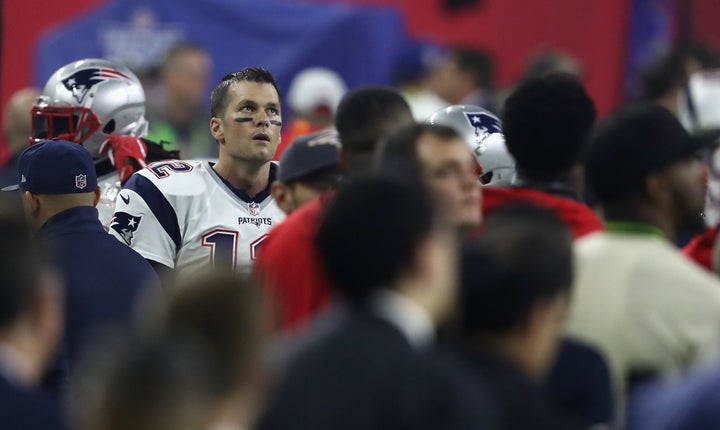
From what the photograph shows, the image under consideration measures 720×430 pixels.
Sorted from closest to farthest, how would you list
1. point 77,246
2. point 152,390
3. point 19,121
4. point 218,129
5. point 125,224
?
point 152,390, point 77,246, point 125,224, point 218,129, point 19,121

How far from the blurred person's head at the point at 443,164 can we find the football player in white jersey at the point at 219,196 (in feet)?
6.82

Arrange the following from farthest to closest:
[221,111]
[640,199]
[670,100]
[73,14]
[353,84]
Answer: [73,14] < [353,84] < [670,100] < [221,111] < [640,199]

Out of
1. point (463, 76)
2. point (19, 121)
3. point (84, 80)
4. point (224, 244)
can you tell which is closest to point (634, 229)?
point (224, 244)

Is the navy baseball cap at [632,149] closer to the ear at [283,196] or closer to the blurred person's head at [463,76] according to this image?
the ear at [283,196]

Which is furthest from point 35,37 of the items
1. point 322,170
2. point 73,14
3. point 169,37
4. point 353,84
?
point 322,170

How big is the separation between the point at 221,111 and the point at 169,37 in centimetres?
641

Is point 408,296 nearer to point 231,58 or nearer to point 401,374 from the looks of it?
point 401,374

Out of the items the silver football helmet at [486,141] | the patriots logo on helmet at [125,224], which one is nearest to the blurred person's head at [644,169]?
the silver football helmet at [486,141]

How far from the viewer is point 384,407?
3.27 meters

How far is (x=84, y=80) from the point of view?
24.6ft

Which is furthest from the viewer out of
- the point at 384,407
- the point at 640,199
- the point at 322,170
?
the point at 322,170

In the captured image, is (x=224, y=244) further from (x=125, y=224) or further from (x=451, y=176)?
(x=451, y=176)

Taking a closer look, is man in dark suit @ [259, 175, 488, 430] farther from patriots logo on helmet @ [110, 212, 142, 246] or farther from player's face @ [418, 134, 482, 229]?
patriots logo on helmet @ [110, 212, 142, 246]

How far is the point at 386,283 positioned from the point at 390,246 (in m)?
0.08
